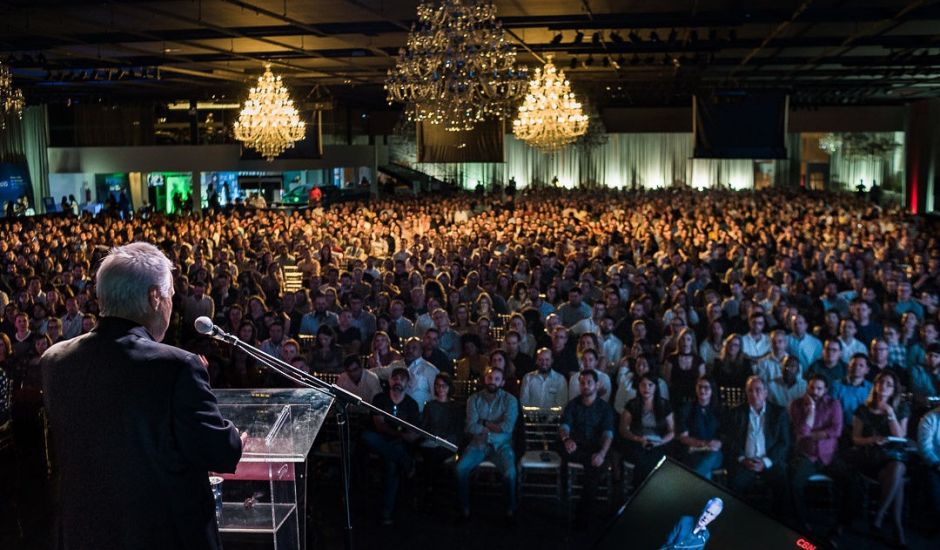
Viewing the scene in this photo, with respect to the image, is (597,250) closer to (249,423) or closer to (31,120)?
(249,423)

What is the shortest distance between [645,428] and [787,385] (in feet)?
5.26

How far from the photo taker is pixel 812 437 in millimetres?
6484

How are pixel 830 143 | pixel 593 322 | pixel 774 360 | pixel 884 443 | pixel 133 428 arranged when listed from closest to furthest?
1. pixel 133 428
2. pixel 884 443
3. pixel 774 360
4. pixel 593 322
5. pixel 830 143

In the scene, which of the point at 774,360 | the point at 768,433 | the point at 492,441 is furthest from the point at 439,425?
the point at 774,360

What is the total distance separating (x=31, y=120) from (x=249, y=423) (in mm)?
32191

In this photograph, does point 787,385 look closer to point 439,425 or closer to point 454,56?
point 439,425

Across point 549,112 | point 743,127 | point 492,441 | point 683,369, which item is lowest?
point 492,441

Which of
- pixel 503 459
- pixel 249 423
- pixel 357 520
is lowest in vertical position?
pixel 357 520

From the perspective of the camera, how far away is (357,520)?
22.2 feet

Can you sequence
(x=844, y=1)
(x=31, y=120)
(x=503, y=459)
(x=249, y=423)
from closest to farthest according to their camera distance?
(x=249, y=423), (x=503, y=459), (x=844, y=1), (x=31, y=120)

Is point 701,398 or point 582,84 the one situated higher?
point 582,84

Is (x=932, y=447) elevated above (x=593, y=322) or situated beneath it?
situated beneath

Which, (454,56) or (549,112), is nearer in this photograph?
(454,56)

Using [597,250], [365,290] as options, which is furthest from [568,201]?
[365,290]
